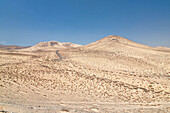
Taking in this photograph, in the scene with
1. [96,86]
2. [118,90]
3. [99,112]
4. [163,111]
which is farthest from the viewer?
[96,86]

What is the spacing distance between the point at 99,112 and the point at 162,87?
25.9ft

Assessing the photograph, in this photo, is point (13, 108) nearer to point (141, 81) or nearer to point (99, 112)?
point (99, 112)

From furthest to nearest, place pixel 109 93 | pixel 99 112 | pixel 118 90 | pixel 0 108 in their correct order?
pixel 118 90
pixel 109 93
pixel 99 112
pixel 0 108

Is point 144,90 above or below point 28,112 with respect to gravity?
below

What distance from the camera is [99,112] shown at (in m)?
4.73

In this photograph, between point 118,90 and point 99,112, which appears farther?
point 118,90

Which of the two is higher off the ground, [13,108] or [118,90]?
[13,108]

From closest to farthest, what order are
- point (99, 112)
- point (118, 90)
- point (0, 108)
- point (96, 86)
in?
point (0, 108) → point (99, 112) → point (118, 90) → point (96, 86)

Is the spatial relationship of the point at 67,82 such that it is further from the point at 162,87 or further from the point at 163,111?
the point at 162,87

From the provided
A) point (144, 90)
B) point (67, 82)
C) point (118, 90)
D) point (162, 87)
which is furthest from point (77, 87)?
point (162, 87)

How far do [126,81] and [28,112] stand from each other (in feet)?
31.2

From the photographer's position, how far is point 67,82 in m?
9.70

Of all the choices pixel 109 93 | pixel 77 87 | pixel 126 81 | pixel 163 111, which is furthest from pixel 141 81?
pixel 77 87

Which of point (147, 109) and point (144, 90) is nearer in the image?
point (147, 109)
